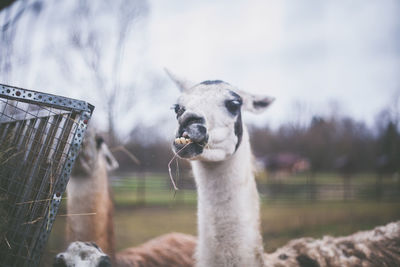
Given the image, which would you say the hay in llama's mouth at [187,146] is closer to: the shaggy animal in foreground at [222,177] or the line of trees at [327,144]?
the shaggy animal in foreground at [222,177]

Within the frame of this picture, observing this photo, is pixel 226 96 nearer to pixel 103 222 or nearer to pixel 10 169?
pixel 10 169

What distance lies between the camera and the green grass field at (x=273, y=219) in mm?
4336

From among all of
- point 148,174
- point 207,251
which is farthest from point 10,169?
point 148,174

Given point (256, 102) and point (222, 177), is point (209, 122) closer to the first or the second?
point (222, 177)

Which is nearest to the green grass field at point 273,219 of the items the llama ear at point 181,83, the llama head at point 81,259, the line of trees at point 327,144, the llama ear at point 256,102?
the line of trees at point 327,144

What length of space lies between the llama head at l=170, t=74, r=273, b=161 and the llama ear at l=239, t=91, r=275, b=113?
3.9 inches

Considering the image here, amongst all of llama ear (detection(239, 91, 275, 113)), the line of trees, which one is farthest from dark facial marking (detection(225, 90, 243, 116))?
the line of trees

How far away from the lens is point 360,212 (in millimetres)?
5195

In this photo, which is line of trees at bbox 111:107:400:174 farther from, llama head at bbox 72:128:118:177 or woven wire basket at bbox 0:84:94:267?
woven wire basket at bbox 0:84:94:267

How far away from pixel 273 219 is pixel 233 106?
378 cm

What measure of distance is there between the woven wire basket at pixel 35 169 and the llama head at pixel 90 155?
123 cm

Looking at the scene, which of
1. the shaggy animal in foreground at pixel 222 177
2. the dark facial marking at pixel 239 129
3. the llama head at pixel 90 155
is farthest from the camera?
the llama head at pixel 90 155

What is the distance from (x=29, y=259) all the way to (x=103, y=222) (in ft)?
5.17

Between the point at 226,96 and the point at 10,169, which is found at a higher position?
the point at 226,96
